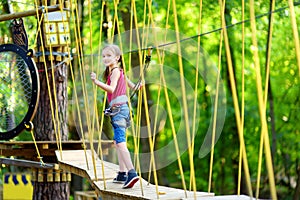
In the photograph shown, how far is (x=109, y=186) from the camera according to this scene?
9.60 ft

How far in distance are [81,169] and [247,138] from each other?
6.71m

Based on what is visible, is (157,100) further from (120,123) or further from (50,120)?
(50,120)

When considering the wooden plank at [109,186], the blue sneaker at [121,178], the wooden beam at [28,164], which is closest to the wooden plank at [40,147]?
the wooden beam at [28,164]

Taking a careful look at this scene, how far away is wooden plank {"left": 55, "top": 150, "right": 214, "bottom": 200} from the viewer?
2.50 meters

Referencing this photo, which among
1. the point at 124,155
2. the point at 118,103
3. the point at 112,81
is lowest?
the point at 124,155

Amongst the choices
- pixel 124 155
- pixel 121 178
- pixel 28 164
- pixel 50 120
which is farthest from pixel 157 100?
pixel 50 120

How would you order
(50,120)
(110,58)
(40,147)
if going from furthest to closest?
(50,120), (40,147), (110,58)

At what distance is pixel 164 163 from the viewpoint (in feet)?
33.4

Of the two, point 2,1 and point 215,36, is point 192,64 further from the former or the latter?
point 2,1

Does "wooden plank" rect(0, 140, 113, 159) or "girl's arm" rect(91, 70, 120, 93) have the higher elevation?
"girl's arm" rect(91, 70, 120, 93)

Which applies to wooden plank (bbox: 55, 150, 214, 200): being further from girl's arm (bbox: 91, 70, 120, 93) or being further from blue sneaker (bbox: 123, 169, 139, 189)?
girl's arm (bbox: 91, 70, 120, 93)

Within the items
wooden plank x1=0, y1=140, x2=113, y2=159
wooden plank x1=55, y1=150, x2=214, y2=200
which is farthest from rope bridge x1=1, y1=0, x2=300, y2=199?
wooden plank x1=0, y1=140, x2=113, y2=159

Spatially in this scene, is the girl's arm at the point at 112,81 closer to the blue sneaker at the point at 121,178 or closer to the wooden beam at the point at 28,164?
the blue sneaker at the point at 121,178

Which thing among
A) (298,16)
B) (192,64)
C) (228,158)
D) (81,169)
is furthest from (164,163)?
(81,169)
